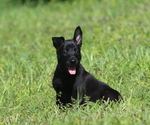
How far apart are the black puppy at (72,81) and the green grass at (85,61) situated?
0.24 metres

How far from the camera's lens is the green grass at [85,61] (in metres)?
4.89

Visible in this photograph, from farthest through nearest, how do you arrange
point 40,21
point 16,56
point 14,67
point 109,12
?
point 40,21 → point 109,12 → point 16,56 → point 14,67

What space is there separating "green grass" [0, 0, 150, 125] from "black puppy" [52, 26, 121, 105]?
0.24m

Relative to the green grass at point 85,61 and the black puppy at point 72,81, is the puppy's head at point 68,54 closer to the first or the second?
the black puppy at point 72,81

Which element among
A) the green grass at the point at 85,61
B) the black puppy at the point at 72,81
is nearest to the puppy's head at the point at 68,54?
the black puppy at the point at 72,81

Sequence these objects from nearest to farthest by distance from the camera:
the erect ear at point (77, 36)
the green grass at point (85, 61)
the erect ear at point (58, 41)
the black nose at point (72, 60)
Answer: the green grass at point (85, 61), the black nose at point (72, 60), the erect ear at point (58, 41), the erect ear at point (77, 36)

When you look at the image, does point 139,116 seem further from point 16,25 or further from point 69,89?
point 16,25

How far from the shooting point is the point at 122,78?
6555mm

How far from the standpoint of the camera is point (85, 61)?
24.7 ft

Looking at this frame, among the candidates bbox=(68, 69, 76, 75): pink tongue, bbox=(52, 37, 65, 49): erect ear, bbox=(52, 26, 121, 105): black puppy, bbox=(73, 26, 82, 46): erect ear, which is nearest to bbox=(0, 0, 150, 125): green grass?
bbox=(52, 26, 121, 105): black puppy

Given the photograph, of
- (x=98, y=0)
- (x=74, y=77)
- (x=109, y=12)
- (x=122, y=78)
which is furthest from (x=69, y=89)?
(x=98, y=0)

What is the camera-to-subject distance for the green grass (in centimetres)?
489

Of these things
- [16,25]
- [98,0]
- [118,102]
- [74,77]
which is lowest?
[118,102]

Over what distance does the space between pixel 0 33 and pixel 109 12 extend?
410cm
